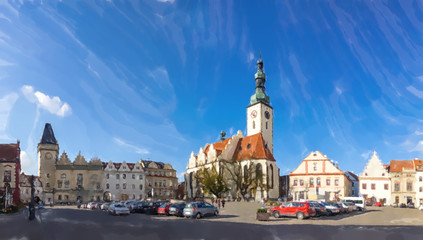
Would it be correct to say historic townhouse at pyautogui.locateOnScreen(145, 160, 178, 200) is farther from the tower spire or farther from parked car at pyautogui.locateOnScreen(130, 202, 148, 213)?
parked car at pyautogui.locateOnScreen(130, 202, 148, 213)

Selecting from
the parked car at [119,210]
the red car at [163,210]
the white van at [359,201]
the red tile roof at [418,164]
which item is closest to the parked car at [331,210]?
the white van at [359,201]

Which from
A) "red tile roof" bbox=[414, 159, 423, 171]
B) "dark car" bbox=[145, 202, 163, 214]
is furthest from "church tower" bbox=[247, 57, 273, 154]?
"dark car" bbox=[145, 202, 163, 214]

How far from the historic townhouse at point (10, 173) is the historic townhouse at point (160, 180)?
137 feet

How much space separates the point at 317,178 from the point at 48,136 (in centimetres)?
7018

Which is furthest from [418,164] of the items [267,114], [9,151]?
[9,151]

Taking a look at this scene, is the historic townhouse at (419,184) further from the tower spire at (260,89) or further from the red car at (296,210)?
the red car at (296,210)

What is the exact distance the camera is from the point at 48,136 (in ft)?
318

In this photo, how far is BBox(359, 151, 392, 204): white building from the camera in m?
73.1

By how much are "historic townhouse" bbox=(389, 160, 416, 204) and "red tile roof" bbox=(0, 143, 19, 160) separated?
73.3 metres

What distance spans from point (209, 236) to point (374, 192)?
6547cm

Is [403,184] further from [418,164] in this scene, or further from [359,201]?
[359,201]

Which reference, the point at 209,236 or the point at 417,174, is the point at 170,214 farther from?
the point at 417,174

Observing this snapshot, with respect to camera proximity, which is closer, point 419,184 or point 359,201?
point 359,201

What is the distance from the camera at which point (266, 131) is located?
297ft
